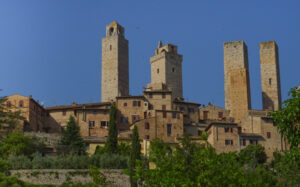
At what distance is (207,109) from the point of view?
72312 mm

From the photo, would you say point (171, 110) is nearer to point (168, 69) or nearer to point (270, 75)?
point (168, 69)

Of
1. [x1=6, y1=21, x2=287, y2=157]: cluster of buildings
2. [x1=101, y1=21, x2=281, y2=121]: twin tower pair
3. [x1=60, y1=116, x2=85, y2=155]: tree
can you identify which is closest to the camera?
[x1=60, y1=116, x2=85, y2=155]: tree

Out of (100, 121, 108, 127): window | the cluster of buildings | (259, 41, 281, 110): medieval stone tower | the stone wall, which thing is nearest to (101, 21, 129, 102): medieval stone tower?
the cluster of buildings

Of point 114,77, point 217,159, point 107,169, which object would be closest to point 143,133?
point 107,169

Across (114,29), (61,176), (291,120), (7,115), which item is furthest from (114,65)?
(291,120)

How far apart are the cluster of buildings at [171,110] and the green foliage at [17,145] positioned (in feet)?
21.0

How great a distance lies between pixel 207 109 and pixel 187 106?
4.10m

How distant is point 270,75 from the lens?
7969 cm

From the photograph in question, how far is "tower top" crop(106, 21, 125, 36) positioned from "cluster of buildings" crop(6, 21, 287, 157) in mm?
2199

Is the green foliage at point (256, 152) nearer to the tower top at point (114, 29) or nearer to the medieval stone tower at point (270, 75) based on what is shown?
the medieval stone tower at point (270, 75)

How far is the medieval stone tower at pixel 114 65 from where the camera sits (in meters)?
81.4

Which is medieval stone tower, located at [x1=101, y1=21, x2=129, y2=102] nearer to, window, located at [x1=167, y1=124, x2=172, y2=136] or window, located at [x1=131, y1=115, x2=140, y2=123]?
window, located at [x1=131, y1=115, x2=140, y2=123]

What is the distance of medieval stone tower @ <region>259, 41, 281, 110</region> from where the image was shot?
255 feet

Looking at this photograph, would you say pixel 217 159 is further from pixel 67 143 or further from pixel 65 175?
pixel 67 143
